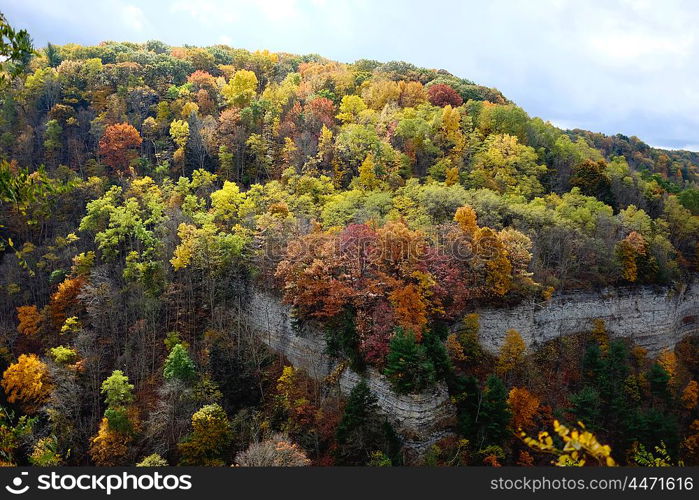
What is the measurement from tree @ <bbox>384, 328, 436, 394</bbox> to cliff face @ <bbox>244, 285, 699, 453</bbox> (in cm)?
78

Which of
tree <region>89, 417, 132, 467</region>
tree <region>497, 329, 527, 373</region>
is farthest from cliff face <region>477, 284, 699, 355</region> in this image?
tree <region>89, 417, 132, 467</region>

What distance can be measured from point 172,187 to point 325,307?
2495 centimetres

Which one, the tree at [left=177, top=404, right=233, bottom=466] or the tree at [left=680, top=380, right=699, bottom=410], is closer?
the tree at [left=177, top=404, right=233, bottom=466]

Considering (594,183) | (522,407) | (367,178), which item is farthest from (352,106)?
(522,407)

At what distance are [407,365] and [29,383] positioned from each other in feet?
79.3

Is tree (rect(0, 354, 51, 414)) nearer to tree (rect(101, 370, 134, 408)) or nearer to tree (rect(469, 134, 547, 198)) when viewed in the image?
tree (rect(101, 370, 134, 408))

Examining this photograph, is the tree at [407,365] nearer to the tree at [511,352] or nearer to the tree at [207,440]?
the tree at [511,352]

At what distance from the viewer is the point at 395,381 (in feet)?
82.3

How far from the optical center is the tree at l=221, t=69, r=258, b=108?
5534 centimetres

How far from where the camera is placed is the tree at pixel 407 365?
2452 centimetres

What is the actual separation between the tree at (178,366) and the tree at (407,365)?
1289 cm

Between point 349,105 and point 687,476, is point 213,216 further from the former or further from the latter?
point 687,476

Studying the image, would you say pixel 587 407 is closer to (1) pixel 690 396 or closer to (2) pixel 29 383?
(1) pixel 690 396

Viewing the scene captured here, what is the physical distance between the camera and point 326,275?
2834 cm
